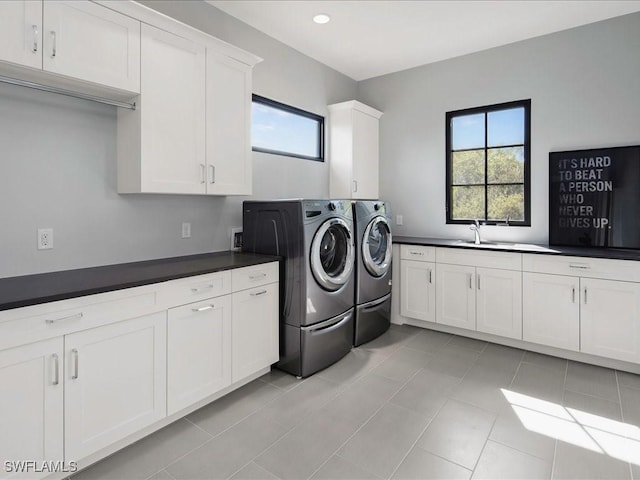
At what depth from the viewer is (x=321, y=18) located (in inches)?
125

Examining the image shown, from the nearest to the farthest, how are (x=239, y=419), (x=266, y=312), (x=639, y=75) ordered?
1. (x=239, y=419)
2. (x=266, y=312)
3. (x=639, y=75)

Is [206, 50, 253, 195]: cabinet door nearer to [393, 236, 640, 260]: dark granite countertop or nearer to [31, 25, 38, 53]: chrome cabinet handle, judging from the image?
[31, 25, 38, 53]: chrome cabinet handle

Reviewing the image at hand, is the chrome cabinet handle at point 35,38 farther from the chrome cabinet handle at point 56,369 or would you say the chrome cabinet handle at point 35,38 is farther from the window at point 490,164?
the window at point 490,164

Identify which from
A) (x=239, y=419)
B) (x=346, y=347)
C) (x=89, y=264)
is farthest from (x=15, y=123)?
(x=346, y=347)

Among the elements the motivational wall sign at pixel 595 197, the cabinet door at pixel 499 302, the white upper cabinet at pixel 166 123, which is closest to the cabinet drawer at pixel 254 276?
the white upper cabinet at pixel 166 123

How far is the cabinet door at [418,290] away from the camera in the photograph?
12.2 feet

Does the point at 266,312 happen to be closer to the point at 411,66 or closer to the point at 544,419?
the point at 544,419

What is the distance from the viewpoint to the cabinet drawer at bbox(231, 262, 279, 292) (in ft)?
7.98

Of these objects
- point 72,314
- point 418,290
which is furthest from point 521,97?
point 72,314

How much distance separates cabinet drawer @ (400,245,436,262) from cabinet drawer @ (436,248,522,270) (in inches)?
2.4

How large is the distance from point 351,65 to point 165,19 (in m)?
2.49

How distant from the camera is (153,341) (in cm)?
195

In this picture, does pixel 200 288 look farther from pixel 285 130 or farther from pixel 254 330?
pixel 285 130

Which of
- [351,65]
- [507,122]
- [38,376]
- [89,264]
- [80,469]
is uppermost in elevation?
[351,65]
